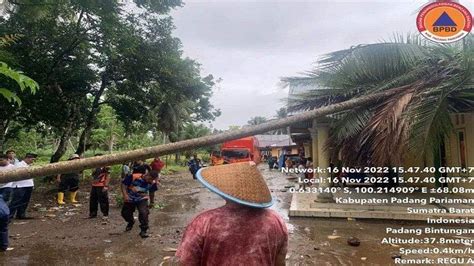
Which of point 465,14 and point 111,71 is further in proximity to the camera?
point 111,71

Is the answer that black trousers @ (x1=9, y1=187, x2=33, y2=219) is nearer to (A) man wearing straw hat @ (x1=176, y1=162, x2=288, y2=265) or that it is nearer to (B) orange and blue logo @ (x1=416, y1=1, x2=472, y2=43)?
(A) man wearing straw hat @ (x1=176, y1=162, x2=288, y2=265)

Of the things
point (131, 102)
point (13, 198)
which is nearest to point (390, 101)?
point (13, 198)

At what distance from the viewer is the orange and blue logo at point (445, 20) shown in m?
4.59

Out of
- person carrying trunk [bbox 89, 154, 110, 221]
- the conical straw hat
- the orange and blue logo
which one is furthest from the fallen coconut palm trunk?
person carrying trunk [bbox 89, 154, 110, 221]

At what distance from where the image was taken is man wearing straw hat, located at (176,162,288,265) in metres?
1.69

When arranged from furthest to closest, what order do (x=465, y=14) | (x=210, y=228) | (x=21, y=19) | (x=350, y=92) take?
(x=21, y=19), (x=350, y=92), (x=465, y=14), (x=210, y=228)

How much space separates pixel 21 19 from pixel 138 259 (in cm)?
1011

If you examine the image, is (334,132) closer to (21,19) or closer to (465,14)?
(465,14)

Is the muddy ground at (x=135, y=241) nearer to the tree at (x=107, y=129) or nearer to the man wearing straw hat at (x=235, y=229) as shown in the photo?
the man wearing straw hat at (x=235, y=229)

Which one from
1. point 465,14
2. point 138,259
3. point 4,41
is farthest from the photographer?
point 138,259

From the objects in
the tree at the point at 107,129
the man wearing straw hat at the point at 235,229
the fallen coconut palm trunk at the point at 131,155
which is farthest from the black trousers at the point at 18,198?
the tree at the point at 107,129

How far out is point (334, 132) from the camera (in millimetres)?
7402

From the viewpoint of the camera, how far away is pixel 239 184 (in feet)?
5.62

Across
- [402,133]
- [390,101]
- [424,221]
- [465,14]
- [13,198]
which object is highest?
[465,14]
